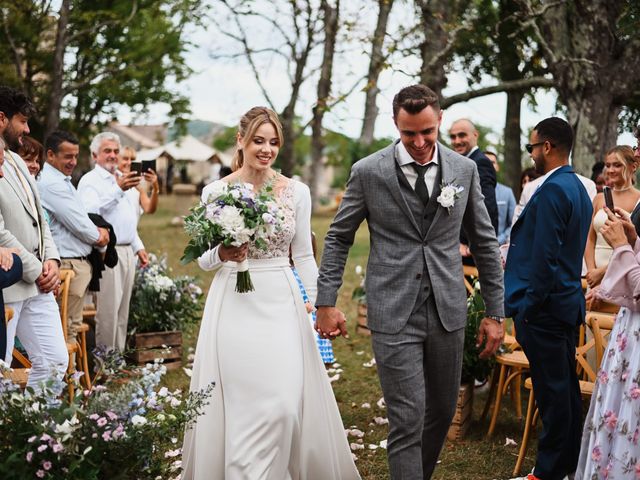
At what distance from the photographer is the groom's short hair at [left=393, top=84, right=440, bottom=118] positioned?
4.37 metres

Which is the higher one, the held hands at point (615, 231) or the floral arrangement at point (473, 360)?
the held hands at point (615, 231)

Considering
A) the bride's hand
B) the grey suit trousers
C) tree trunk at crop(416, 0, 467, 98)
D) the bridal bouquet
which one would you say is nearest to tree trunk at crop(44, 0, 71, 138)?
tree trunk at crop(416, 0, 467, 98)

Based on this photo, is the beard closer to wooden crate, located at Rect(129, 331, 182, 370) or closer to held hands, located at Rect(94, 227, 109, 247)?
held hands, located at Rect(94, 227, 109, 247)

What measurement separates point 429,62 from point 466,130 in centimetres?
312

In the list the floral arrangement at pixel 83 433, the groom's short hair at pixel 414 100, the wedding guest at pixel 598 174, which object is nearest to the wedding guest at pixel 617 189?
the wedding guest at pixel 598 174

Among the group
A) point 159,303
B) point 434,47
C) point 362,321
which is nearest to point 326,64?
point 434,47

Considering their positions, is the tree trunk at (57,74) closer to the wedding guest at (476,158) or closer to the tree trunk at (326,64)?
the tree trunk at (326,64)

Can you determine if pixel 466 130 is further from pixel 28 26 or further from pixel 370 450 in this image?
pixel 28 26

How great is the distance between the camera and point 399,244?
4480 millimetres

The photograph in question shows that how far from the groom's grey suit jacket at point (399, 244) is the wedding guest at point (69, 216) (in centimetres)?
360

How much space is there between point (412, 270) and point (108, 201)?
4.70 meters

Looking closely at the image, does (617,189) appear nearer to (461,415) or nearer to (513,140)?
(461,415)

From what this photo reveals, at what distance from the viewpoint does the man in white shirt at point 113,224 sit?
8312 mm

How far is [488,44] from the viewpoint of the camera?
1590 cm
